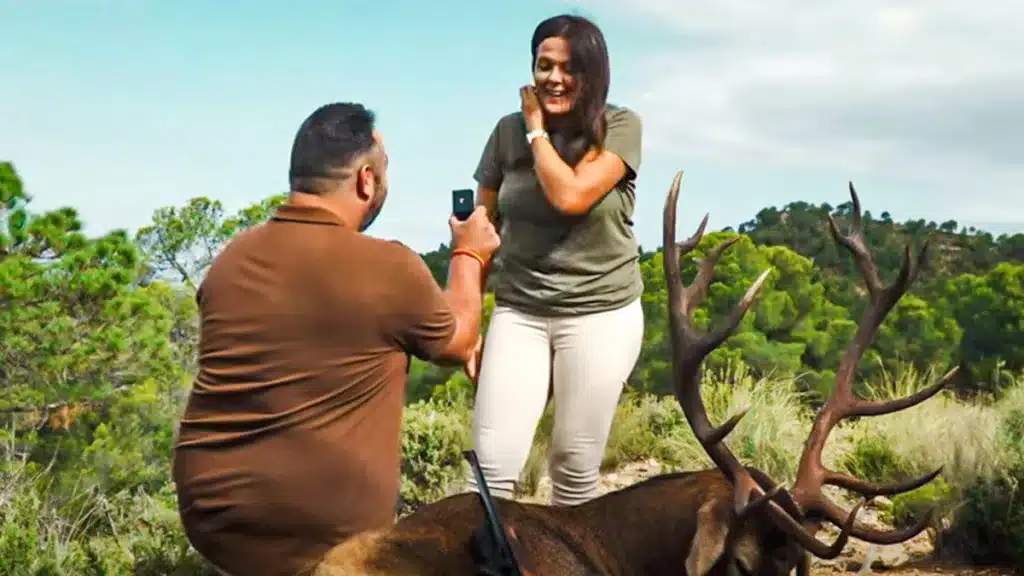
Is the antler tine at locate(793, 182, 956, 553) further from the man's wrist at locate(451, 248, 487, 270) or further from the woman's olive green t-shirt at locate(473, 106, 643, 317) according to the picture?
the man's wrist at locate(451, 248, 487, 270)

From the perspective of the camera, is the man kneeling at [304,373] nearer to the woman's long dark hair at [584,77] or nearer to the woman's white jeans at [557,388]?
the woman's white jeans at [557,388]

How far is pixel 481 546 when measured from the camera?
2.95 meters

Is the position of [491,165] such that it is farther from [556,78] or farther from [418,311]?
[418,311]

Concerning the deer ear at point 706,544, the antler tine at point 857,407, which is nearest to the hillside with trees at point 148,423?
the antler tine at point 857,407

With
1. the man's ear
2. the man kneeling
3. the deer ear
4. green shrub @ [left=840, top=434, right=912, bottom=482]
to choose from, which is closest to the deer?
the deer ear

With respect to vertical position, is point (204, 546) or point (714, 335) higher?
point (714, 335)

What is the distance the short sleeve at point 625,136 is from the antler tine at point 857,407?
0.69 meters

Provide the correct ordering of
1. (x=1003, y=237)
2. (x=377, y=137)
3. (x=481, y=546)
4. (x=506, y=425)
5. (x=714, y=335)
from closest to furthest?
(x=481, y=546), (x=377, y=137), (x=714, y=335), (x=506, y=425), (x=1003, y=237)

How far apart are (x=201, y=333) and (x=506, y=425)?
1305mm

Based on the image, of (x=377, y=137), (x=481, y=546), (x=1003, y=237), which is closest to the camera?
(x=481, y=546)

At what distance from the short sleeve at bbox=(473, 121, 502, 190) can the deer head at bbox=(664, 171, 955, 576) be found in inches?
29.8

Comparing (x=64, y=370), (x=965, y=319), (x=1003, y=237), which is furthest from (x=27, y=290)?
(x=1003, y=237)

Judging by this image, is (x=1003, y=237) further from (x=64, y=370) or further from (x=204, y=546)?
(x=204, y=546)

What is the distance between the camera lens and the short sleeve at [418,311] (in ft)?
9.82
